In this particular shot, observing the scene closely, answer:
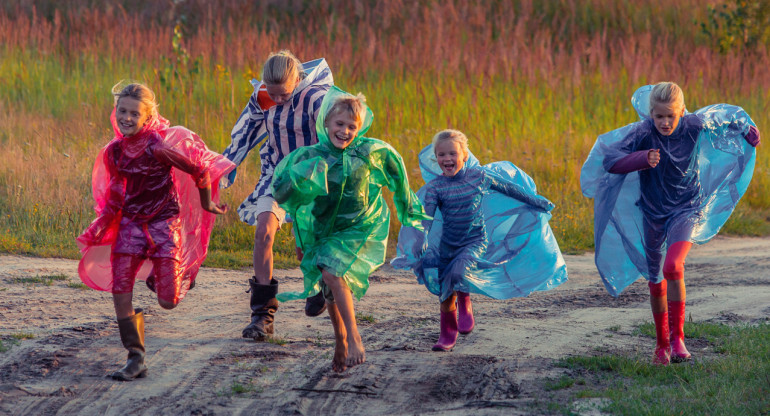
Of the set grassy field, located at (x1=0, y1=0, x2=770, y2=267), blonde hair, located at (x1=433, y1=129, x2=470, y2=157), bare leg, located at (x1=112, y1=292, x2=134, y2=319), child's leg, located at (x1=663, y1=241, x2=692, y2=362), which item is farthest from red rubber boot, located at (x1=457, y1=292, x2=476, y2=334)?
grassy field, located at (x1=0, y1=0, x2=770, y2=267)

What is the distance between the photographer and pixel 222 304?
6.82 metres

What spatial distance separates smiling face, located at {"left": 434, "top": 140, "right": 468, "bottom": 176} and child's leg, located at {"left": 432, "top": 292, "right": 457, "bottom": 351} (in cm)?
84

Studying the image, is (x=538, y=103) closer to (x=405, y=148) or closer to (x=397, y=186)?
(x=405, y=148)

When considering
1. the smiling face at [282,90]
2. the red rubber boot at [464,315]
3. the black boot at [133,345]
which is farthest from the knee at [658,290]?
the black boot at [133,345]

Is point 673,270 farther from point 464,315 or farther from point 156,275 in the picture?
point 156,275

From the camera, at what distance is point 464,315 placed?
593 cm

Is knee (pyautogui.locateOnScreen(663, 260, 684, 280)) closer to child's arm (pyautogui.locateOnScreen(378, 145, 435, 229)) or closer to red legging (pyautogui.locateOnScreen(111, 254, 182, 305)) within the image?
child's arm (pyautogui.locateOnScreen(378, 145, 435, 229))

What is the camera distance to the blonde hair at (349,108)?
479 cm

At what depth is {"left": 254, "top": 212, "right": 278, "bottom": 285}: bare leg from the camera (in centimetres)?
557

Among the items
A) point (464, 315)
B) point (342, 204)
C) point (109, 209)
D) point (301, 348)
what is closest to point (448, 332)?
point (464, 315)

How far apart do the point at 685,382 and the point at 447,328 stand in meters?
1.50

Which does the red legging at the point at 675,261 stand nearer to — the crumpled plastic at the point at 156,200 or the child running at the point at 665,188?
the child running at the point at 665,188

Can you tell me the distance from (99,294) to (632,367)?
13.8 ft

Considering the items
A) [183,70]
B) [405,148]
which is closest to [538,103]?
[405,148]
